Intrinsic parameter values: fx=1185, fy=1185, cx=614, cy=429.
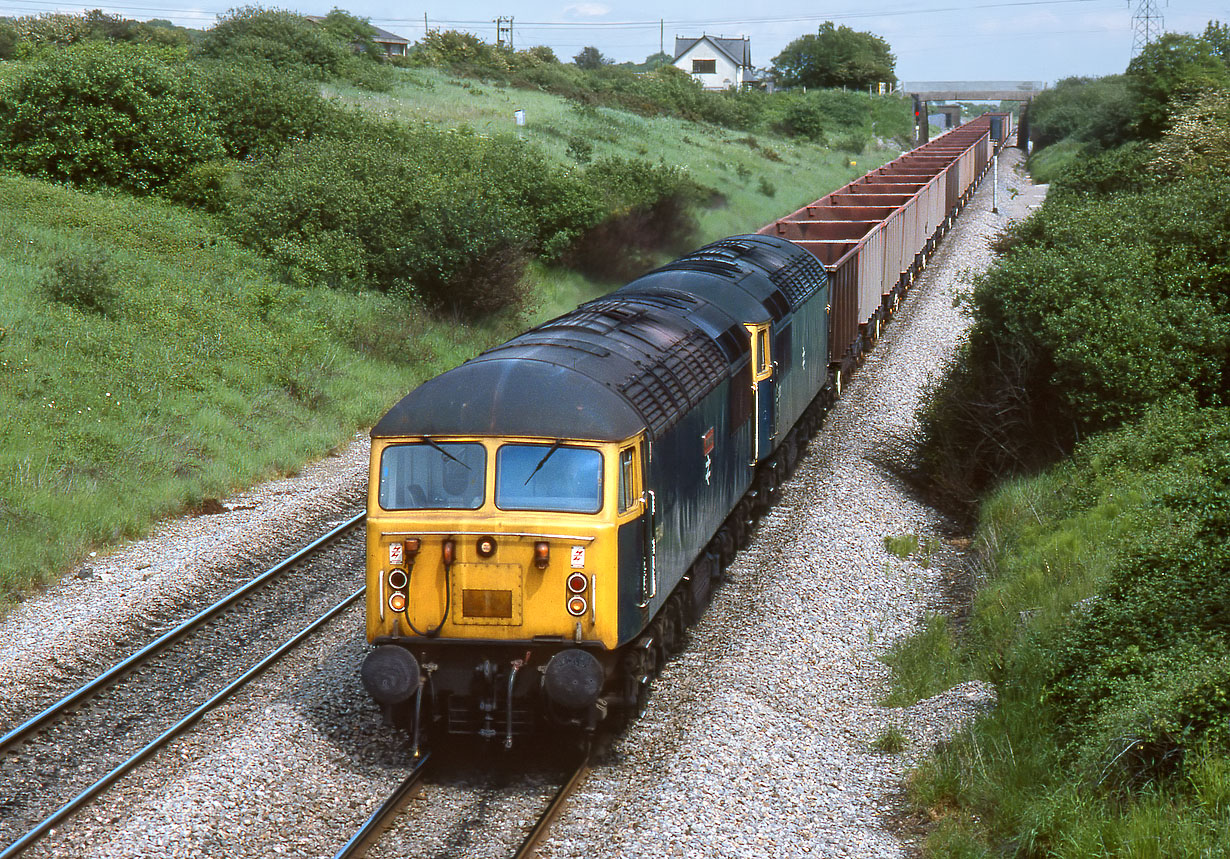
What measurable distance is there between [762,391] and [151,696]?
25.4ft

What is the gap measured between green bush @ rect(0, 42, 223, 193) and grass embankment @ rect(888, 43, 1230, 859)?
2121cm

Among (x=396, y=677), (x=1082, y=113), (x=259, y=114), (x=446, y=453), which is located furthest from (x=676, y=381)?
(x=1082, y=113)

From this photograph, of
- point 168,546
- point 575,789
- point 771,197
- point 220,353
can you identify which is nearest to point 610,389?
point 575,789

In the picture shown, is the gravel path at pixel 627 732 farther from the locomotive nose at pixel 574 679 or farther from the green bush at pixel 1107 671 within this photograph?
the locomotive nose at pixel 574 679

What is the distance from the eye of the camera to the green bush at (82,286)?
21375 millimetres

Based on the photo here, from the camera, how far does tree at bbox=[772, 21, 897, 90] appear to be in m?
109

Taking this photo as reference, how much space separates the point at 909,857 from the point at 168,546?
10.7 metres

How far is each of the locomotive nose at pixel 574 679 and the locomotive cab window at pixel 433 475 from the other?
1340mm

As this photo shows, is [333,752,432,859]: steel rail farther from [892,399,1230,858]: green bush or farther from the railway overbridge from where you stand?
the railway overbridge

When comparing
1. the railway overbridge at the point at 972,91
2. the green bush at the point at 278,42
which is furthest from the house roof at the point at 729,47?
the green bush at the point at 278,42

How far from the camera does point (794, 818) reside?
8.64 m

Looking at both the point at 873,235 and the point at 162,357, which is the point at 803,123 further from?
the point at 162,357

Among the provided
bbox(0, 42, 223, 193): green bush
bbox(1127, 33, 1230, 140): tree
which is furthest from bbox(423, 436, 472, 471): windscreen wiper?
bbox(1127, 33, 1230, 140): tree

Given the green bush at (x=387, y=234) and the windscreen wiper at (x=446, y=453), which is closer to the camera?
the windscreen wiper at (x=446, y=453)
